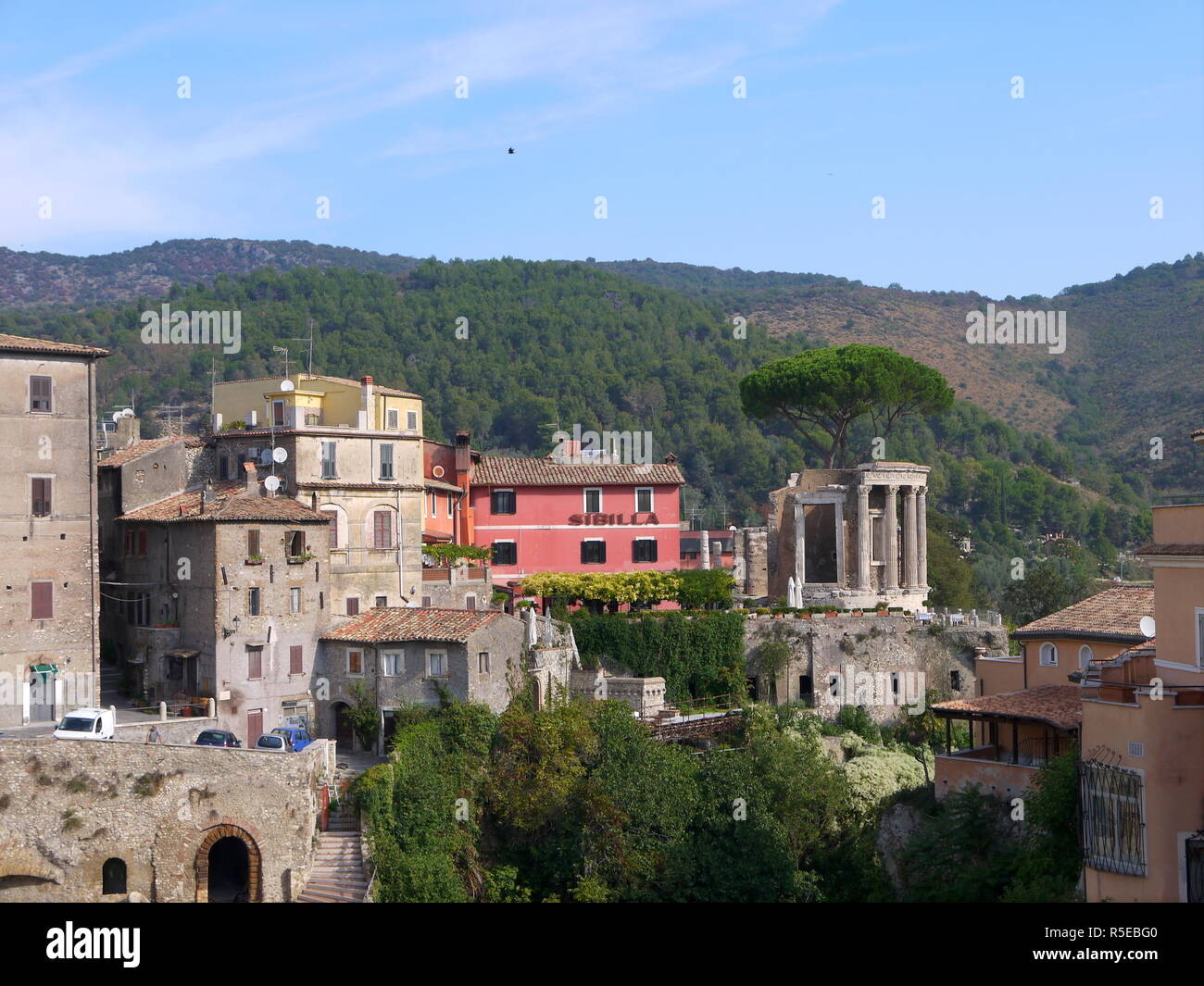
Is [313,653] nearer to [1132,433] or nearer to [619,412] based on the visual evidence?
[619,412]

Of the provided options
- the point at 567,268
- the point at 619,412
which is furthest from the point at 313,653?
the point at 567,268

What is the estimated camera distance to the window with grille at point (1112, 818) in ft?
92.4

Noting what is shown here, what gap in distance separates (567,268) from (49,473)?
131917 mm

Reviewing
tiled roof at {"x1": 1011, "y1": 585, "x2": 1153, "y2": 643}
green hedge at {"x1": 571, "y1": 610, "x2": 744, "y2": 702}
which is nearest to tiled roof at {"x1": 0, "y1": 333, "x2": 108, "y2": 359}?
green hedge at {"x1": 571, "y1": 610, "x2": 744, "y2": 702}

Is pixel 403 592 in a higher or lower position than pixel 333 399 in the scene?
lower

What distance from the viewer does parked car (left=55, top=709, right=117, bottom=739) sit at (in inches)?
1635

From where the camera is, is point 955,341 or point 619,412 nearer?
point 619,412

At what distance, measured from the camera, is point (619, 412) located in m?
134

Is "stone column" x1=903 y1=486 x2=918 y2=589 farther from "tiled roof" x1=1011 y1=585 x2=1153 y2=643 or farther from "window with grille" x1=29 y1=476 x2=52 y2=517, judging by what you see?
"window with grille" x1=29 y1=476 x2=52 y2=517

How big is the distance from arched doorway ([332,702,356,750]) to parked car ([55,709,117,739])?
957cm

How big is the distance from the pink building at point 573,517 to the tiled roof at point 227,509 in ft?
45.4

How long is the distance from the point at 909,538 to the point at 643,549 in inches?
498

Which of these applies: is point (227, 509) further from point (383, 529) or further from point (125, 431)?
point (125, 431)

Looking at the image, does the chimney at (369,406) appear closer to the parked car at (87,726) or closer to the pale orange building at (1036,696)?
the parked car at (87,726)
